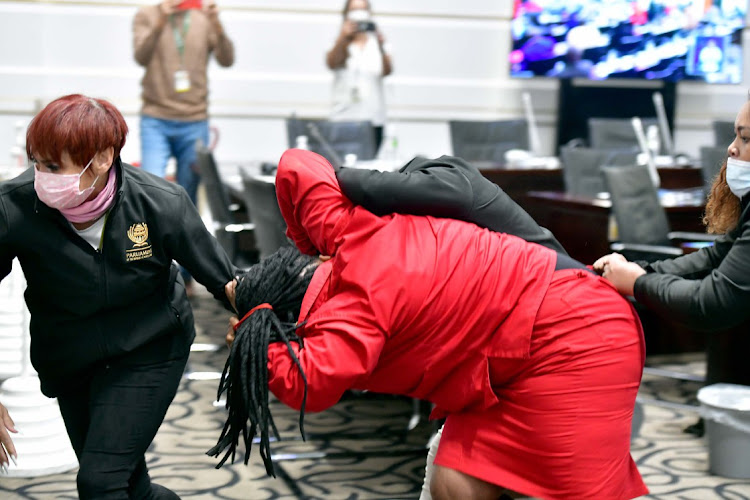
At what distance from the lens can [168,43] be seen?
18.2 ft

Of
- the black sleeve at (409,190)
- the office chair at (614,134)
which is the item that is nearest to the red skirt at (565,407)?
the black sleeve at (409,190)

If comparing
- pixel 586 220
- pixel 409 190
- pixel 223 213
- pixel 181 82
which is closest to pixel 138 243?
pixel 409 190

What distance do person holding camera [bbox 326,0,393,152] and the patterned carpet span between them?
7.78 feet

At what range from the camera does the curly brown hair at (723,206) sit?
223 centimetres

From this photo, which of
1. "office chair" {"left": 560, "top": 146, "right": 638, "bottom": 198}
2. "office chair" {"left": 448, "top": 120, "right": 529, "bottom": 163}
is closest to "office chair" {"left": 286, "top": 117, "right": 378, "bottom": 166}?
"office chair" {"left": 448, "top": 120, "right": 529, "bottom": 163}

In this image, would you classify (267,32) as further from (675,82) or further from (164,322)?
(164,322)

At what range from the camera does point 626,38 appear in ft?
27.5

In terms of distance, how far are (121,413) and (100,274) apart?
0.30m

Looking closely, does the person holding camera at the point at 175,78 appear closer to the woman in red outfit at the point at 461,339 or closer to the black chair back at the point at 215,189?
the black chair back at the point at 215,189

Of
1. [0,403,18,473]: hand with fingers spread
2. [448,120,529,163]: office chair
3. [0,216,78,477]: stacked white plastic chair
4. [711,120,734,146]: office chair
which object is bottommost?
[0,216,78,477]: stacked white plastic chair

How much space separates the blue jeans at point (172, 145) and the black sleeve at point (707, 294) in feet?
12.7

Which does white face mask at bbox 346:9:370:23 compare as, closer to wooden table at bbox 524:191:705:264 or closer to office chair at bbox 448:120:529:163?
office chair at bbox 448:120:529:163

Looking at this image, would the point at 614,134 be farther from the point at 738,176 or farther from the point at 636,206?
the point at 738,176

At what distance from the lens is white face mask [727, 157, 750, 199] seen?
2.08 metres
